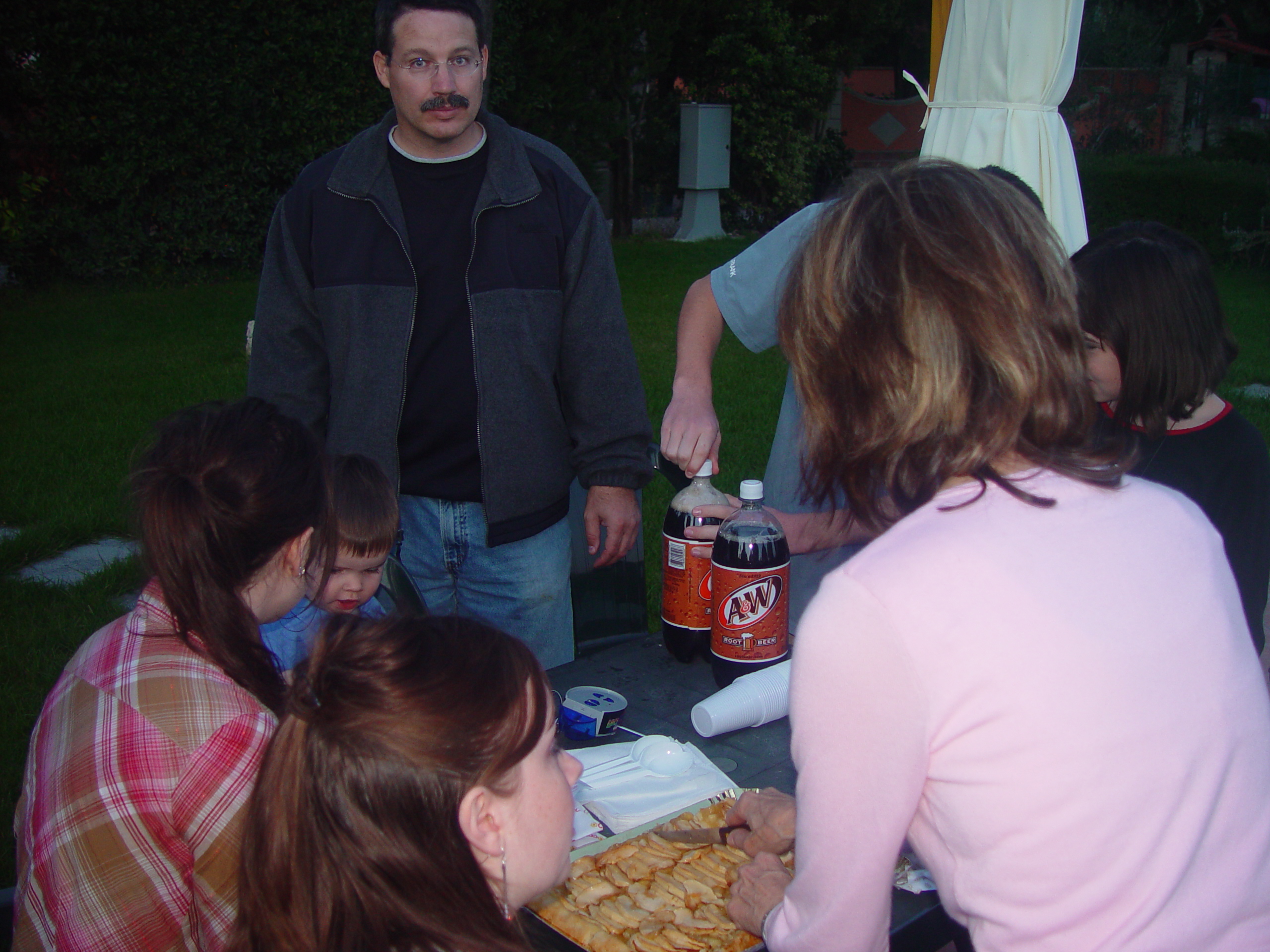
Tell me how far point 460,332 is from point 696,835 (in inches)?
61.1

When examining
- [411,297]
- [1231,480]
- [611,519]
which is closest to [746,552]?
[611,519]

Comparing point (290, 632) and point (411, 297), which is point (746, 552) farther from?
point (411, 297)

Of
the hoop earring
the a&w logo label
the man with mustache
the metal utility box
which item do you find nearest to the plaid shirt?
the hoop earring

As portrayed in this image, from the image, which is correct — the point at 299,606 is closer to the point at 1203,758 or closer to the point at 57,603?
the point at 1203,758

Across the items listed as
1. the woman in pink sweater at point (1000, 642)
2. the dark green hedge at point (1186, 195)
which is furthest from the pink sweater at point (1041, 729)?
the dark green hedge at point (1186, 195)

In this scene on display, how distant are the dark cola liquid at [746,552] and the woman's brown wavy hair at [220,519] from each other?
2.71 ft

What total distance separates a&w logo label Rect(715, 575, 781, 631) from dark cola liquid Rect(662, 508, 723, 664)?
0.14 m

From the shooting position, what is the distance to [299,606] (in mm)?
2352

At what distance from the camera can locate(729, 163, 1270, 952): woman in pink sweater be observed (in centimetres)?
104

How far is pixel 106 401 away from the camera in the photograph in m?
6.86

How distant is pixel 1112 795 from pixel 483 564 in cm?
199

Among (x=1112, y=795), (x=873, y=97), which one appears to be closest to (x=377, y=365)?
(x=1112, y=795)

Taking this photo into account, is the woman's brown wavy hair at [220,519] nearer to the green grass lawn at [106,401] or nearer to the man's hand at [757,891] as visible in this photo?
the green grass lawn at [106,401]

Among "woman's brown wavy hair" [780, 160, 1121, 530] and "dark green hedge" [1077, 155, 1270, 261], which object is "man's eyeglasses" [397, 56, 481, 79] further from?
"dark green hedge" [1077, 155, 1270, 261]
